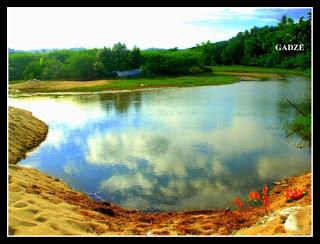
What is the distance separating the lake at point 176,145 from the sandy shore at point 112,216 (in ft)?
1.62

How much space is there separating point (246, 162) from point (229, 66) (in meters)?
2.63

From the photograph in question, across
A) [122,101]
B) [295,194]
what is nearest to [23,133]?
[122,101]

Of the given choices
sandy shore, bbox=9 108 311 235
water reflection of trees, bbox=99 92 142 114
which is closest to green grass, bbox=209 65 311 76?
sandy shore, bbox=9 108 311 235

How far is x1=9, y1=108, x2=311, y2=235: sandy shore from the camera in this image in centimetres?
521

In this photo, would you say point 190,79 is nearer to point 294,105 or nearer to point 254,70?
point 254,70

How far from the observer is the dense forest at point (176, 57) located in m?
7.42

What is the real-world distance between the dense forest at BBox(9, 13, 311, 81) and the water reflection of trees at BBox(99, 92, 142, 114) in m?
3.03

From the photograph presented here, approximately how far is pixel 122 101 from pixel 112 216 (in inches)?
402

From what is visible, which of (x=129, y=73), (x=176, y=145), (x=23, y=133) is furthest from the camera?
(x=23, y=133)

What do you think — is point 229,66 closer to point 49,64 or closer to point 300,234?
point 49,64

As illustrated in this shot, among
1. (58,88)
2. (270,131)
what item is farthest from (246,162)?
(58,88)

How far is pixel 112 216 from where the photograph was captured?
650 cm

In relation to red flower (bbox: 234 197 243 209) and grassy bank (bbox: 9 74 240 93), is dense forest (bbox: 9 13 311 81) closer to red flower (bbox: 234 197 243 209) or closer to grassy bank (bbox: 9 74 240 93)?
grassy bank (bbox: 9 74 240 93)

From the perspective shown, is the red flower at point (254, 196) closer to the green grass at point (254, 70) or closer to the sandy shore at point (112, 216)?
the sandy shore at point (112, 216)
